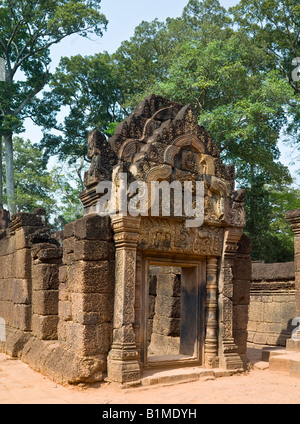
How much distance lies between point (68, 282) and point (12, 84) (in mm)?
20106

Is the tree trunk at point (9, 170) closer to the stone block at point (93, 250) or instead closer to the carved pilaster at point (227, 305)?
the carved pilaster at point (227, 305)

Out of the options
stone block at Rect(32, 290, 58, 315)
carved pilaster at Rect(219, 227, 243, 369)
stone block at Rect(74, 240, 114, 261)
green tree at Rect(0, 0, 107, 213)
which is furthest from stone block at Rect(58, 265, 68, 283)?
green tree at Rect(0, 0, 107, 213)

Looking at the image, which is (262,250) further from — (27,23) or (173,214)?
(27,23)

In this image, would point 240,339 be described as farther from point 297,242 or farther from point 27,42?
point 27,42

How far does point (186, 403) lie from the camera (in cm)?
541

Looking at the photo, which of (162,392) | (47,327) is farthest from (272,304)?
(162,392)

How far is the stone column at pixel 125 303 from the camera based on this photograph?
20.0 feet

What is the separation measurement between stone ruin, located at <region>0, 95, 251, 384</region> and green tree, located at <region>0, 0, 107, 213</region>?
16192 millimetres

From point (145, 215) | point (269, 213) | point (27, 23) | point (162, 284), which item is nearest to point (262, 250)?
point (269, 213)

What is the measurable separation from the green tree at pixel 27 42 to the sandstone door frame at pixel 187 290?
17391mm

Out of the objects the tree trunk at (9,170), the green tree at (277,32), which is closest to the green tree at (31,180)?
the tree trunk at (9,170)

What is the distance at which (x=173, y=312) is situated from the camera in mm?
9250

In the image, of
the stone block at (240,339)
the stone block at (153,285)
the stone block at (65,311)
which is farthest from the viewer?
the stone block at (153,285)

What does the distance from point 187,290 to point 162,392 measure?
6.73 ft
